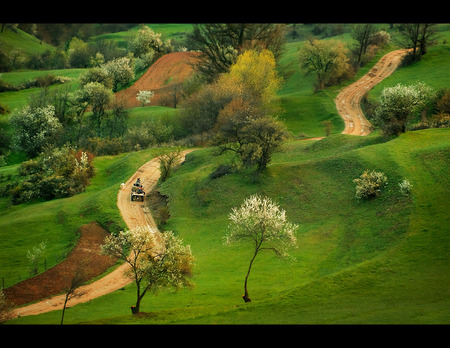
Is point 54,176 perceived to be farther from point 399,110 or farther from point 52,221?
point 399,110

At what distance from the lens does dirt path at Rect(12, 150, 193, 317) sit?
33.8m

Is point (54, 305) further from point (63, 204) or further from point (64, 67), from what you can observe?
point (64, 67)

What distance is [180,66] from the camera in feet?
392

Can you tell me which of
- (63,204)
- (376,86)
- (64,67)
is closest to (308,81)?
(376,86)

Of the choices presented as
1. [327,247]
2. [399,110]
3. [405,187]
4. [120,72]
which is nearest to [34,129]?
[120,72]

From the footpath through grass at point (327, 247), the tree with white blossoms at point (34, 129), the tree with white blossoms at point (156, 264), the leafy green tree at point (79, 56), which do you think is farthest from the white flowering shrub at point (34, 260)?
the leafy green tree at point (79, 56)

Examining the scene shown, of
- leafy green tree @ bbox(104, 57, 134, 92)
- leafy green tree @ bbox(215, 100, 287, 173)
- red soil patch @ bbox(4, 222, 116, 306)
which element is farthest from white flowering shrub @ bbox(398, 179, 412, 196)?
leafy green tree @ bbox(104, 57, 134, 92)

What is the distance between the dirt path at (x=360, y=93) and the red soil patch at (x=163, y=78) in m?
40.7

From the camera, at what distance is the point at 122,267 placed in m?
41.6

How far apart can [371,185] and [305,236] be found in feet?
28.4

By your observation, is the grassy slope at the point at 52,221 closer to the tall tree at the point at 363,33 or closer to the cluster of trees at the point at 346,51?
the cluster of trees at the point at 346,51

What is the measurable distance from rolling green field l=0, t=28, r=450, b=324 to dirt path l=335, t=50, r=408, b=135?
15.1 meters

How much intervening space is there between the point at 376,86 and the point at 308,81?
2056cm
